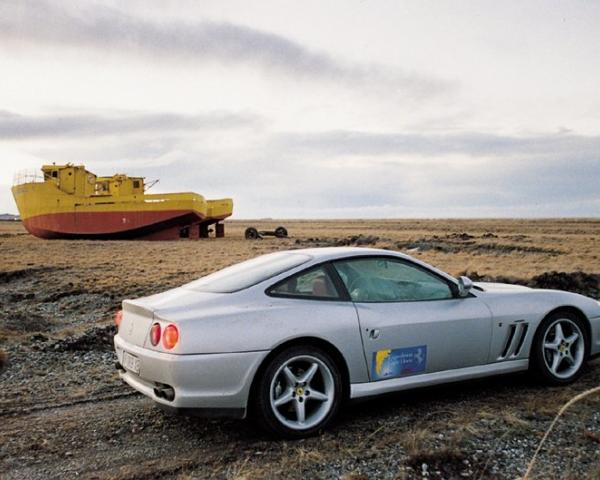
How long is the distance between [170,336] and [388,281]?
1.87m

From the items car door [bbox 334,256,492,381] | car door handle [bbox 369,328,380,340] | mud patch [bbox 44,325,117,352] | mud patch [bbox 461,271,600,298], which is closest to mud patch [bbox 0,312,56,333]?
mud patch [bbox 44,325,117,352]

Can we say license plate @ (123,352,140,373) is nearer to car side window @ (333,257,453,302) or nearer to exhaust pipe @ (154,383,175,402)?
exhaust pipe @ (154,383,175,402)

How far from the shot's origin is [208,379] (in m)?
4.18

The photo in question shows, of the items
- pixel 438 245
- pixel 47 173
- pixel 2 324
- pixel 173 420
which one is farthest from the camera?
pixel 47 173

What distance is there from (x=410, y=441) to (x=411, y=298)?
1.25 m

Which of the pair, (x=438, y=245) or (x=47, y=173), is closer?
(x=438, y=245)

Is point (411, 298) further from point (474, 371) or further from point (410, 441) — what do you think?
point (410, 441)

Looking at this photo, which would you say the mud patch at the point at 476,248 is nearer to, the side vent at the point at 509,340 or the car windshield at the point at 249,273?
the side vent at the point at 509,340

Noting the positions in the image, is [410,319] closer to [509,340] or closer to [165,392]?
[509,340]

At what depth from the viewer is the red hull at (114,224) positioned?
39.4 metres

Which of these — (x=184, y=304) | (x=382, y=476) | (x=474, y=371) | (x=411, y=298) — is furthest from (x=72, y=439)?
(x=474, y=371)

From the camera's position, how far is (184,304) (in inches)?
177

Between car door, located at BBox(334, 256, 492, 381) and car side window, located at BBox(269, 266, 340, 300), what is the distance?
0.54ft

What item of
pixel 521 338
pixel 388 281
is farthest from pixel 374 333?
pixel 521 338
